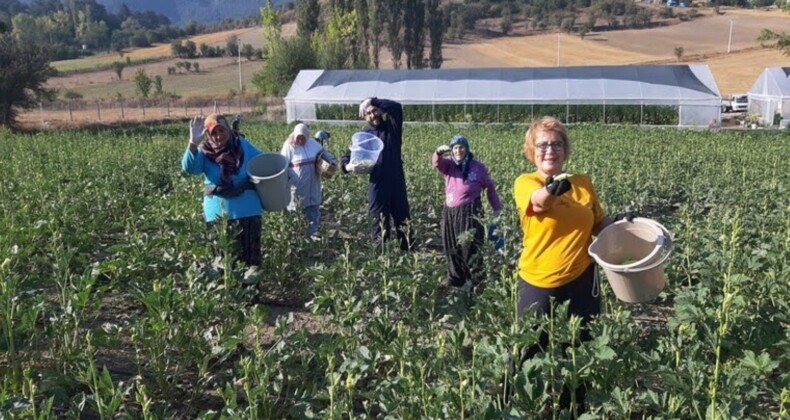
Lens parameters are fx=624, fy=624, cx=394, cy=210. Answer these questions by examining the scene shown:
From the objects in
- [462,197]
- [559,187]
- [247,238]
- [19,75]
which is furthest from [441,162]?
[19,75]

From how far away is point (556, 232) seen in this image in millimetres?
2914

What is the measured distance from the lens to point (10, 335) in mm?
2855

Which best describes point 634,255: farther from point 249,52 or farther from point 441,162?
point 249,52

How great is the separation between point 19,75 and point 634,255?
89.9 feet

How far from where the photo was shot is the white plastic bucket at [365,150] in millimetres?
5523

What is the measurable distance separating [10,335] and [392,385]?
69.7 inches

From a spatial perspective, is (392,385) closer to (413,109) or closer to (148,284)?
(148,284)

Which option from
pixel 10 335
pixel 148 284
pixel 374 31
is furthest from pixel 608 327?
pixel 374 31

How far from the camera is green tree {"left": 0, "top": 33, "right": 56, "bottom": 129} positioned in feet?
80.6

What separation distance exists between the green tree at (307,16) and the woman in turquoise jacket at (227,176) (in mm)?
41814

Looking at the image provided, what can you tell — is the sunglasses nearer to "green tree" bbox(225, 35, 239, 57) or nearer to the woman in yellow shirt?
the woman in yellow shirt

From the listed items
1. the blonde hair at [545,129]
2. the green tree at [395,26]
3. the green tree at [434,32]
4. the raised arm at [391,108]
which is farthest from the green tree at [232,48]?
the blonde hair at [545,129]

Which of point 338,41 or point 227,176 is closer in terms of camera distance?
point 227,176

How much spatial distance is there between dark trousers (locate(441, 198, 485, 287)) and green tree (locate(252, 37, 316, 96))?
34259mm
